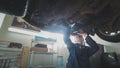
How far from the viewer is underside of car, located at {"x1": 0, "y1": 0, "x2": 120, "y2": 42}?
2.78ft

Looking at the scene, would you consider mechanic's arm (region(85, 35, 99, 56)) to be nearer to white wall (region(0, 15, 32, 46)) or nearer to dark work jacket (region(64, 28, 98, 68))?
dark work jacket (region(64, 28, 98, 68))

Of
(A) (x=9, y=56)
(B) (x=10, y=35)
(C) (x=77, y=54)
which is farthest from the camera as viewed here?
(B) (x=10, y=35)

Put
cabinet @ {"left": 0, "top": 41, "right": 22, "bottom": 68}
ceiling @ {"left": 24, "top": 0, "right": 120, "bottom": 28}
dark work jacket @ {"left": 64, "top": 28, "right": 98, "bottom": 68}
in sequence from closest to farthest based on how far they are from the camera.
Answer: ceiling @ {"left": 24, "top": 0, "right": 120, "bottom": 28}, dark work jacket @ {"left": 64, "top": 28, "right": 98, "bottom": 68}, cabinet @ {"left": 0, "top": 41, "right": 22, "bottom": 68}

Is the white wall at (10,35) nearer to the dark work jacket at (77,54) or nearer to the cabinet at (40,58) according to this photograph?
the cabinet at (40,58)

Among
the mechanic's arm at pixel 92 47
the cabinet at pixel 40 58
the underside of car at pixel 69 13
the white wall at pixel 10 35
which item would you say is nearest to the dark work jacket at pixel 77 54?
the mechanic's arm at pixel 92 47

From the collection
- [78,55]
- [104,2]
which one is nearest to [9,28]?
[78,55]

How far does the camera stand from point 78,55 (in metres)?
1.26

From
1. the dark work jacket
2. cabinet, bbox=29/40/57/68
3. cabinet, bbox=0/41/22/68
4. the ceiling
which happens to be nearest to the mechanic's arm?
the dark work jacket

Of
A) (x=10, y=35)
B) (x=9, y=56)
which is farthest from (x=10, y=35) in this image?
(x=9, y=56)

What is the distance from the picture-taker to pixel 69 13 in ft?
3.28

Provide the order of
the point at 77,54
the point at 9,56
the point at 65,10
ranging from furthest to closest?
1. the point at 9,56
2. the point at 77,54
3. the point at 65,10

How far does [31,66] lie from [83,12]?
1369 mm

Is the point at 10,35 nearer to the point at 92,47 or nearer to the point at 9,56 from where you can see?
the point at 9,56

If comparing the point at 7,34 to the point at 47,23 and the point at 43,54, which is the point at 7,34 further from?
the point at 47,23
